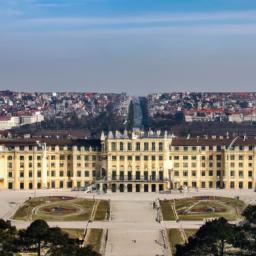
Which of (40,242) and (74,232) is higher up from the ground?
(40,242)

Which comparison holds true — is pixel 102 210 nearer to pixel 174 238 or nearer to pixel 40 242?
pixel 174 238

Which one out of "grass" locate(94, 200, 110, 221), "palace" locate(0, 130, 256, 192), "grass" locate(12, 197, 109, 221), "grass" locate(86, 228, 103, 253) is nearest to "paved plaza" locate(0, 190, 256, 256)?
"grass" locate(94, 200, 110, 221)

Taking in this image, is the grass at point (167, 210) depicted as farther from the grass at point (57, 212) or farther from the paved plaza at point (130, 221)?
the grass at point (57, 212)

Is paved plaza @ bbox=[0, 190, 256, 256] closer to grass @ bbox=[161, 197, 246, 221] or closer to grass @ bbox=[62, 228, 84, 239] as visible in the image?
grass @ bbox=[161, 197, 246, 221]

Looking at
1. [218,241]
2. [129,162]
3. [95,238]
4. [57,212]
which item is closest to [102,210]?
[57,212]

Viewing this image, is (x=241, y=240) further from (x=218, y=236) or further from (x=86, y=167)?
(x=86, y=167)

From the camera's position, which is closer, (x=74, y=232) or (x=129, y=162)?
(x=74, y=232)

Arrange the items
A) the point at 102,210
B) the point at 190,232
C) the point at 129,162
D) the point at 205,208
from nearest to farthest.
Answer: the point at 190,232 < the point at 102,210 < the point at 205,208 < the point at 129,162

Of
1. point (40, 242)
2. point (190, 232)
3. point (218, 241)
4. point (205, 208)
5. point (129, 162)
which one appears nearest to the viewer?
point (40, 242)
